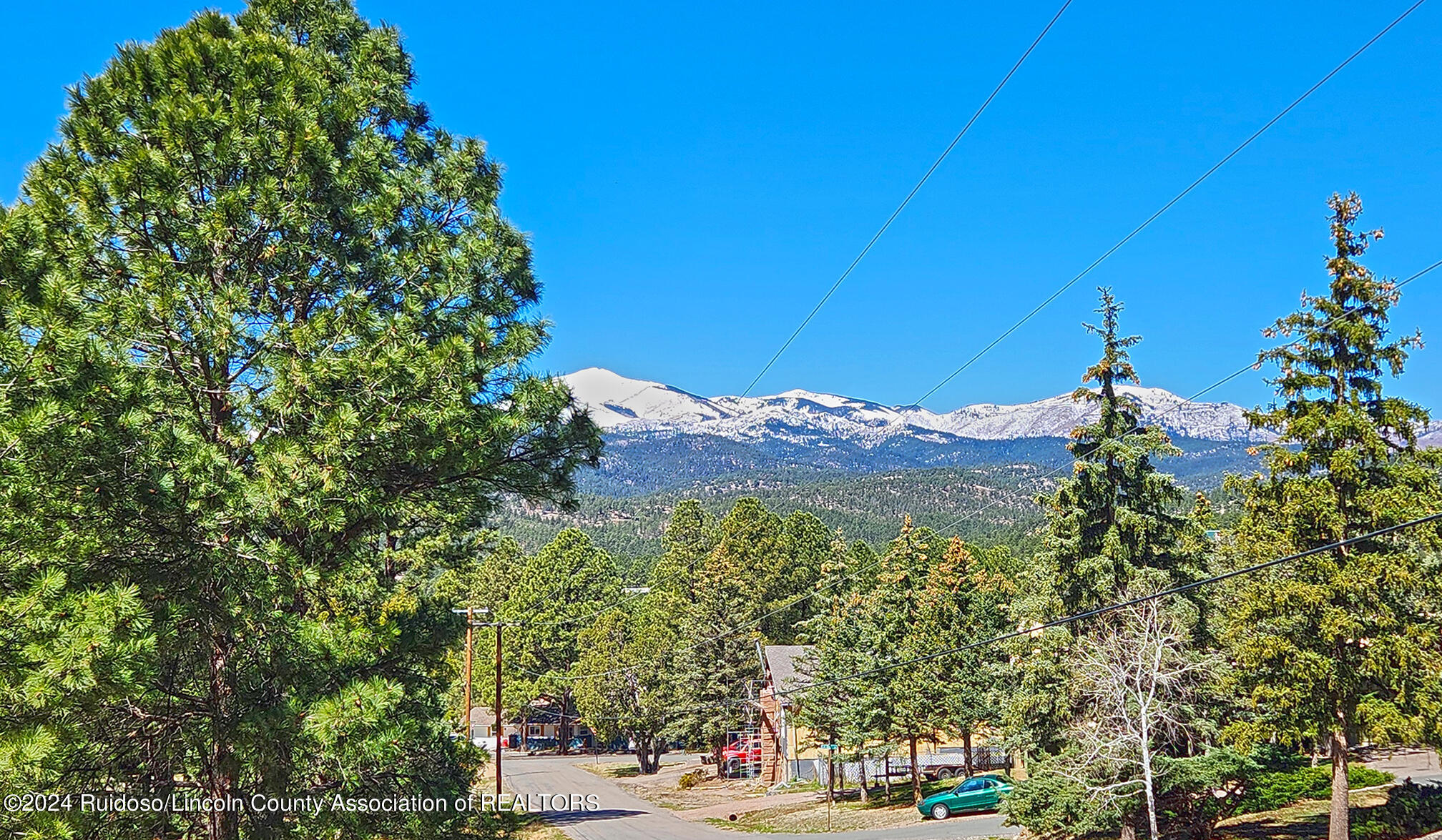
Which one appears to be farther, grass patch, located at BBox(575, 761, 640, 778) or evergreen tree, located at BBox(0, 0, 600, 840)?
grass patch, located at BBox(575, 761, 640, 778)

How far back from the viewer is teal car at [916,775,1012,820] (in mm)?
33281

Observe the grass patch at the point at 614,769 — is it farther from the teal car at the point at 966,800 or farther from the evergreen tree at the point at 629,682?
the teal car at the point at 966,800

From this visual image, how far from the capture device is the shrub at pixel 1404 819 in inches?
805

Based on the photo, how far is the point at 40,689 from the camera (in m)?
5.54

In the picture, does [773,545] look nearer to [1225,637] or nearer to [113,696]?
[1225,637]

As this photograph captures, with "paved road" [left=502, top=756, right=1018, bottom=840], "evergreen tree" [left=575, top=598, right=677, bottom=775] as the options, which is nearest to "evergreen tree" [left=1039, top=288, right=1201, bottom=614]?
"paved road" [left=502, top=756, right=1018, bottom=840]

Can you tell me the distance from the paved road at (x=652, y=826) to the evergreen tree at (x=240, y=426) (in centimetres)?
2396

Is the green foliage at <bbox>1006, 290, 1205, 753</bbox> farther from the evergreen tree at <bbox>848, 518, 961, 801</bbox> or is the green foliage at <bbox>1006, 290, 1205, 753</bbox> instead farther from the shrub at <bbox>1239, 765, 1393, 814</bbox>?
the evergreen tree at <bbox>848, 518, 961, 801</bbox>

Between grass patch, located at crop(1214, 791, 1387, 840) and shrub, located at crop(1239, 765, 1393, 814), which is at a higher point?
shrub, located at crop(1239, 765, 1393, 814)

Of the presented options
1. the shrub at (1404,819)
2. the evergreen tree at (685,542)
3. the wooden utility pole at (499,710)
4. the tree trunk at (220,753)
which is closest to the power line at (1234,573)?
the shrub at (1404,819)

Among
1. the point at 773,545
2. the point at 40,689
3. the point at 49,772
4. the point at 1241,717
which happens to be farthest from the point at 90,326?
the point at 773,545

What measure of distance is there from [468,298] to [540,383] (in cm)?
98

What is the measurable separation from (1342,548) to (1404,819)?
20.3ft

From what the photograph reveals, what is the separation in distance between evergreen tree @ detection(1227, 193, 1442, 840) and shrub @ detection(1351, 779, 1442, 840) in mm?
1318
